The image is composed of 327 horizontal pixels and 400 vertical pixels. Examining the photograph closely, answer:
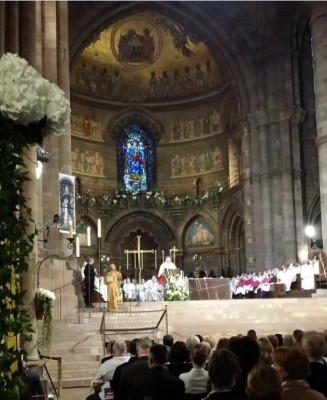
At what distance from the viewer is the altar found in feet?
85.6

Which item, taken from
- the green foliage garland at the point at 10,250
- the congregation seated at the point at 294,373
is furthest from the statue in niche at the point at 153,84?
the green foliage garland at the point at 10,250

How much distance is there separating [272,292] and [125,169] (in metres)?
18.8

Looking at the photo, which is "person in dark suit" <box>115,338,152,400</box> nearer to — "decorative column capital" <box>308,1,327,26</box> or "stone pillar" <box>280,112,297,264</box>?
"decorative column capital" <box>308,1,327,26</box>

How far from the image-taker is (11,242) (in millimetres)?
2523

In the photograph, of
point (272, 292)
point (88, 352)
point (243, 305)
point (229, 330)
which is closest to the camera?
point (88, 352)

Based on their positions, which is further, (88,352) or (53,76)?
(53,76)

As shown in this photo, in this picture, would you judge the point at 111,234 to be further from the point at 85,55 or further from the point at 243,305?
the point at 243,305

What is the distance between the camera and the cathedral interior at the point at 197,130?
118 ft

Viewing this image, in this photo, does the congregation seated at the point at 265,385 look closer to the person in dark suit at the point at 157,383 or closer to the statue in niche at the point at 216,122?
the person in dark suit at the point at 157,383

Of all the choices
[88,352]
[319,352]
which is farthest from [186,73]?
[319,352]

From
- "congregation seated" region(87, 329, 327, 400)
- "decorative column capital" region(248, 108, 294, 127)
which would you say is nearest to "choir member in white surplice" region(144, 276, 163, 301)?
"decorative column capital" region(248, 108, 294, 127)

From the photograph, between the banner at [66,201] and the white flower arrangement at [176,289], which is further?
the white flower arrangement at [176,289]

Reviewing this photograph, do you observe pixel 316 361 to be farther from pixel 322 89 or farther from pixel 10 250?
pixel 322 89

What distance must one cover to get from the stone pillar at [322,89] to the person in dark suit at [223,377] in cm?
2380
